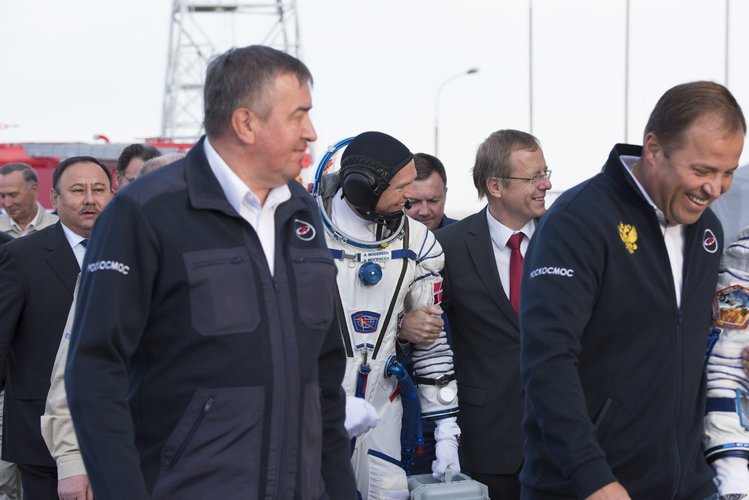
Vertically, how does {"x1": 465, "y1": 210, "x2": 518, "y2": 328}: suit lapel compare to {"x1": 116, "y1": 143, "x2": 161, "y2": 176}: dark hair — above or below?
below

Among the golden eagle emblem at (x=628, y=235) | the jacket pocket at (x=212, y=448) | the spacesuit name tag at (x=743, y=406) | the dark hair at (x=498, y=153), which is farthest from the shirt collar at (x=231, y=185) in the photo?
the dark hair at (x=498, y=153)

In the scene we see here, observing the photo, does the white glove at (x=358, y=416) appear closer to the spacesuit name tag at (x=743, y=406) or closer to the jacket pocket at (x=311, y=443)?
the jacket pocket at (x=311, y=443)

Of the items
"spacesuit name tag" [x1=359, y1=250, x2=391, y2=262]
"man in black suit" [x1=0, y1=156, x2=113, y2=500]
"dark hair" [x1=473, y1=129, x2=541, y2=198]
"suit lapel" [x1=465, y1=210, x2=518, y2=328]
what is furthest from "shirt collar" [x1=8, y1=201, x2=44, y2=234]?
"spacesuit name tag" [x1=359, y1=250, x2=391, y2=262]

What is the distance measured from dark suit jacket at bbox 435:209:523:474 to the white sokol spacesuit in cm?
153

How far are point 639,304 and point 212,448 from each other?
138cm

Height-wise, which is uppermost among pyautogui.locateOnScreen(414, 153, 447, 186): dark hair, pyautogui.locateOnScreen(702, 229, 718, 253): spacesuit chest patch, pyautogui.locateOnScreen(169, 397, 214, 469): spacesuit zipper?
pyautogui.locateOnScreen(414, 153, 447, 186): dark hair

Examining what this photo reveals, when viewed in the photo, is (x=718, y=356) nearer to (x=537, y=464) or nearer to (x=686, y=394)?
(x=686, y=394)

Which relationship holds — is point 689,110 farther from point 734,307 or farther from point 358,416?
point 358,416

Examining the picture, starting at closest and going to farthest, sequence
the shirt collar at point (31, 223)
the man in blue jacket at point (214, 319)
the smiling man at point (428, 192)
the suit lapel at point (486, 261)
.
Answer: the man in blue jacket at point (214, 319)
the suit lapel at point (486, 261)
the smiling man at point (428, 192)
the shirt collar at point (31, 223)

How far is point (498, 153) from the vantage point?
16.3ft

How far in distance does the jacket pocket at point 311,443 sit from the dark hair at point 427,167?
3563 mm

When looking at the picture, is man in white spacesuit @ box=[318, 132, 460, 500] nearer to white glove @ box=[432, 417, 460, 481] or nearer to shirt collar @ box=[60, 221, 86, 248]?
white glove @ box=[432, 417, 460, 481]

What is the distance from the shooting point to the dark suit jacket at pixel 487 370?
449 centimetres

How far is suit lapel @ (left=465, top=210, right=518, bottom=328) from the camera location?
14.7 feet
